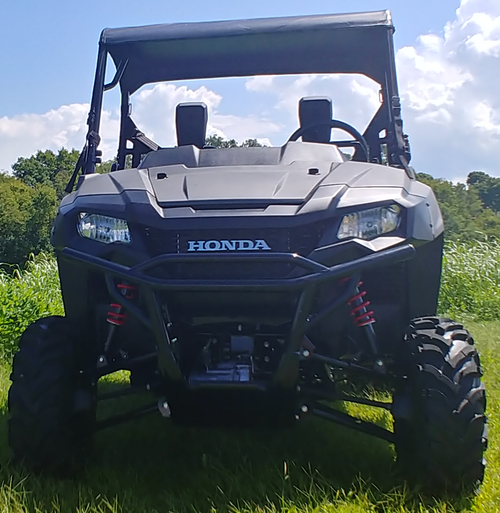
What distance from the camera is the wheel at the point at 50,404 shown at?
8.02 feet

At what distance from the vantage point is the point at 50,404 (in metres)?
2.45

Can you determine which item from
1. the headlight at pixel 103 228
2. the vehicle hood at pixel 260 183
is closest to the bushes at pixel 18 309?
the headlight at pixel 103 228

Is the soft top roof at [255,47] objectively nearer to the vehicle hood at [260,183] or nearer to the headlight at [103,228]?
the vehicle hood at [260,183]

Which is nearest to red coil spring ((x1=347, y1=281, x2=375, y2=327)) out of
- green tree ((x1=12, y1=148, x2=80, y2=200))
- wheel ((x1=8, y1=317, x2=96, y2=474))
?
wheel ((x1=8, y1=317, x2=96, y2=474))

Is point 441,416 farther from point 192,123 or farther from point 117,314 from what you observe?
point 192,123

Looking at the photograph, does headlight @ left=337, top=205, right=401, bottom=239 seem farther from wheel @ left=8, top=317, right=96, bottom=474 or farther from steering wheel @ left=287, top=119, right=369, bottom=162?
steering wheel @ left=287, top=119, right=369, bottom=162

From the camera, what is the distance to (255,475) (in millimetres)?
2557

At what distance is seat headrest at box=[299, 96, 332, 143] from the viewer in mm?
3816

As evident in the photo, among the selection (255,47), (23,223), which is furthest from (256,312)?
(23,223)

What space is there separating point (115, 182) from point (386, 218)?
3.46 feet

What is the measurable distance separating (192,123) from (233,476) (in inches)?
80.8

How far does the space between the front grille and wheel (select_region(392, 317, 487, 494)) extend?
21.7 inches

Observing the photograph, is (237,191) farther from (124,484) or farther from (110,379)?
(110,379)

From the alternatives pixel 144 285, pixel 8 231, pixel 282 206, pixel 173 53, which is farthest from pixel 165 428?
pixel 8 231
